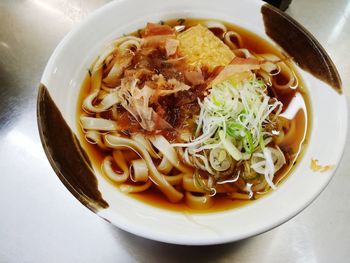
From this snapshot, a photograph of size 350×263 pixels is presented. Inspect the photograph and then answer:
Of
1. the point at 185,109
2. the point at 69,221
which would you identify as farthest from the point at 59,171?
the point at 185,109

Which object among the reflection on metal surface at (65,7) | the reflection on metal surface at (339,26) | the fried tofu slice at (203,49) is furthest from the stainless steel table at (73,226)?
the reflection on metal surface at (339,26)

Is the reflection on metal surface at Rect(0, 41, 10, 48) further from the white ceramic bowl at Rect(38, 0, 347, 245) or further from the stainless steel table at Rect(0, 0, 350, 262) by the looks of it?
the white ceramic bowl at Rect(38, 0, 347, 245)

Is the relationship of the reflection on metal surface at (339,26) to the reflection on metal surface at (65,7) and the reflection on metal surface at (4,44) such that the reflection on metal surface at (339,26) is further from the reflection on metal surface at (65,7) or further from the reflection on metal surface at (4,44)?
the reflection on metal surface at (4,44)

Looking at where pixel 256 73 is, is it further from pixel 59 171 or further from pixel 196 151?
pixel 59 171

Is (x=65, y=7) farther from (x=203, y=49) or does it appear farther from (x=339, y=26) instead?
(x=339, y=26)

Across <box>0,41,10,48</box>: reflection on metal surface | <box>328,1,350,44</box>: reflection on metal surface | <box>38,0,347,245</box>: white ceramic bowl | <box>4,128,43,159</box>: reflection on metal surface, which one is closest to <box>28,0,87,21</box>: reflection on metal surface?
<box>0,41,10,48</box>: reflection on metal surface

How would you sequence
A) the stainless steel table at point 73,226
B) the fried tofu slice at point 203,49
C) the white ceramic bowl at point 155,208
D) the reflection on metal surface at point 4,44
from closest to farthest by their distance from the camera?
the white ceramic bowl at point 155,208 < the stainless steel table at point 73,226 < the fried tofu slice at point 203,49 < the reflection on metal surface at point 4,44

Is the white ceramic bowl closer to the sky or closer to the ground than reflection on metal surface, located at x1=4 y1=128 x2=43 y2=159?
closer to the sky
